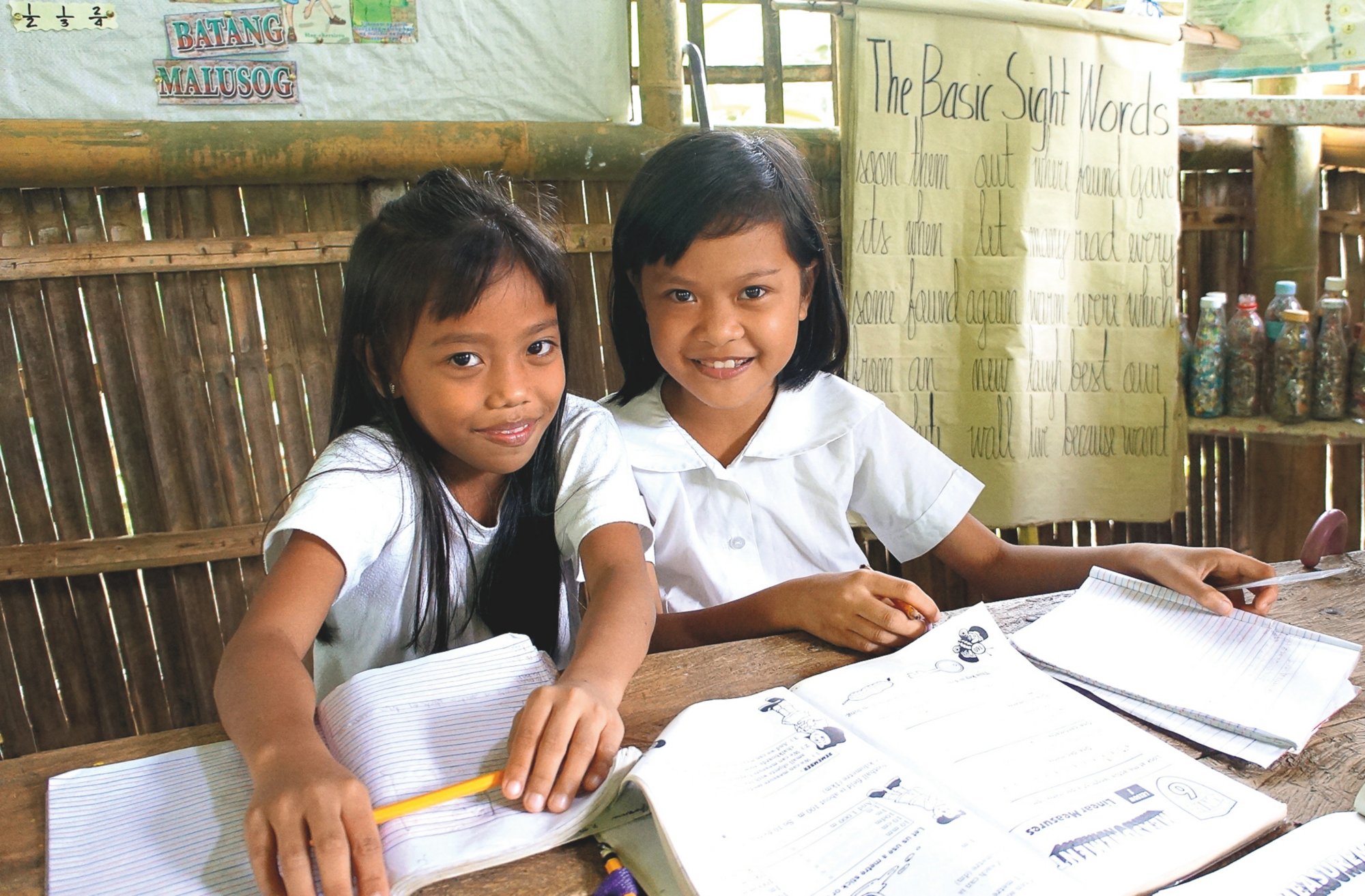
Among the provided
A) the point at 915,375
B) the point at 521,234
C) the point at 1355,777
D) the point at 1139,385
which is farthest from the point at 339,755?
the point at 1139,385

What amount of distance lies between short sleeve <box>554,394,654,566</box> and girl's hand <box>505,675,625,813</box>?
48cm

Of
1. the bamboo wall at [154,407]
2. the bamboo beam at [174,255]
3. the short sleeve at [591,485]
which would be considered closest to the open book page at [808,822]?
the short sleeve at [591,485]

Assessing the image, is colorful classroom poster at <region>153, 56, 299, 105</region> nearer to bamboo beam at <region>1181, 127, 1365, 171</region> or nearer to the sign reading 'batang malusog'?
the sign reading 'batang malusog'

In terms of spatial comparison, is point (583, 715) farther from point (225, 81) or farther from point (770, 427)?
point (225, 81)

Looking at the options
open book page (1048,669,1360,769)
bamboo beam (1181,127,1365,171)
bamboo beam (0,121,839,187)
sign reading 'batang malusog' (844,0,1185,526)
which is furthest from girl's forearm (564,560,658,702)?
bamboo beam (1181,127,1365,171)

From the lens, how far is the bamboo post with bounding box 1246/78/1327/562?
8.04 feet

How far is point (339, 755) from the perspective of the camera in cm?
83

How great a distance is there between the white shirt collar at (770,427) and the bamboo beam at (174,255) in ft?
2.80

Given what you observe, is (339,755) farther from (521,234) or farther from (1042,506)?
(1042,506)

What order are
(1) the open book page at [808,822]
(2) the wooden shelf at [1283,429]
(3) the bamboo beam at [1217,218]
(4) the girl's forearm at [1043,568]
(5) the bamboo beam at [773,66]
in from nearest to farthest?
(1) the open book page at [808,822] → (4) the girl's forearm at [1043,568] → (2) the wooden shelf at [1283,429] → (3) the bamboo beam at [1217,218] → (5) the bamboo beam at [773,66]

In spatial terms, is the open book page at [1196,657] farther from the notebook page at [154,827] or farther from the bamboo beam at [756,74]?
the bamboo beam at [756,74]

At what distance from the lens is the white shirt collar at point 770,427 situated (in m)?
1.54

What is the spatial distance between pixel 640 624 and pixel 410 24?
5.73 ft

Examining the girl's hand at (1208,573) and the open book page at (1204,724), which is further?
the girl's hand at (1208,573)
